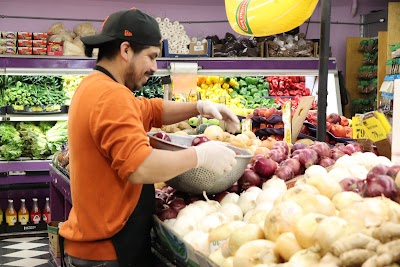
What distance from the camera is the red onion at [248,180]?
2.97 m

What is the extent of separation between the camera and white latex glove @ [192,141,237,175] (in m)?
2.40

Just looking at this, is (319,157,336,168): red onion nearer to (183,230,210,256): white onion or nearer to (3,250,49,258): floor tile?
(183,230,210,256): white onion

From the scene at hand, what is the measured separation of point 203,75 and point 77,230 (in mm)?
5163

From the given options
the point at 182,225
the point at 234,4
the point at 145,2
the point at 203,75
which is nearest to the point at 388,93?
the point at 203,75

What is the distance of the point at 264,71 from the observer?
7.64m

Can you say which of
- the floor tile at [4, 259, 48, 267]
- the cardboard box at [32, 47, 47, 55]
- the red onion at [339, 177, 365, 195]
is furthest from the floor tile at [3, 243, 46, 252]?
the red onion at [339, 177, 365, 195]

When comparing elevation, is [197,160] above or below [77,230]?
above

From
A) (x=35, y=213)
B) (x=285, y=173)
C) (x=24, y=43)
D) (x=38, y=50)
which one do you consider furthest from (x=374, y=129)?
(x=24, y=43)

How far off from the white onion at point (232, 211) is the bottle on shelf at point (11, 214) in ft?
16.7

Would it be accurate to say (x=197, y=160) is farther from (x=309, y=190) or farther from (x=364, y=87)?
(x=364, y=87)

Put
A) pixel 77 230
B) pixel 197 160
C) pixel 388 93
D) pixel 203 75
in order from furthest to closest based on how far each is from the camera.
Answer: pixel 388 93 < pixel 203 75 < pixel 77 230 < pixel 197 160

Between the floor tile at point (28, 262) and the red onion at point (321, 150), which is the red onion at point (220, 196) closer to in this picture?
the red onion at point (321, 150)

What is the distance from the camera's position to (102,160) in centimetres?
242

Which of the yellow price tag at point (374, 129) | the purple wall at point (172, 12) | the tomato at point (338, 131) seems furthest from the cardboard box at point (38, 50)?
the yellow price tag at point (374, 129)
